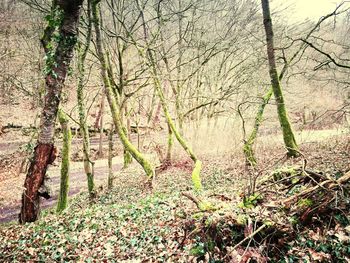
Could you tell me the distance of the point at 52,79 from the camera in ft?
19.4

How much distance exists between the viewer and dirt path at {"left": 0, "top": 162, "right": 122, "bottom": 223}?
11.6 metres

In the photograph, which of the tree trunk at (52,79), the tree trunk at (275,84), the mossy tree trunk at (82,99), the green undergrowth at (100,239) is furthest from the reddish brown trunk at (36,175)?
the tree trunk at (275,84)

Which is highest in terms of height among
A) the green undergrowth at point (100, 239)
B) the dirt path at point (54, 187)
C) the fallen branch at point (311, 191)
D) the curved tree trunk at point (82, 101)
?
the curved tree trunk at point (82, 101)

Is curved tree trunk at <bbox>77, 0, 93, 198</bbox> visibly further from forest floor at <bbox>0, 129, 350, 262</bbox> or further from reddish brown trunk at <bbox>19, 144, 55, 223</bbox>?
forest floor at <bbox>0, 129, 350, 262</bbox>

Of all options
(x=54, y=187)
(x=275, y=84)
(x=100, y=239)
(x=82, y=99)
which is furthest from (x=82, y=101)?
(x=54, y=187)

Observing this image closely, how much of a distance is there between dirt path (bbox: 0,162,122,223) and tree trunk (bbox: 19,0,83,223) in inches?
233

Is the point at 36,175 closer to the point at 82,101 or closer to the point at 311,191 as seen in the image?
the point at 82,101

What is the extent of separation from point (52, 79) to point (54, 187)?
10.6 m

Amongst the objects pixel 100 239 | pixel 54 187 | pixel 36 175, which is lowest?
pixel 54 187

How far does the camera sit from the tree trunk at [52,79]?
5754mm

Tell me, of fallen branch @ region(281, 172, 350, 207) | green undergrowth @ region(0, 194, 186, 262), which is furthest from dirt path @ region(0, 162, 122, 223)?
fallen branch @ region(281, 172, 350, 207)

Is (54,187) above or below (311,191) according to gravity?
below

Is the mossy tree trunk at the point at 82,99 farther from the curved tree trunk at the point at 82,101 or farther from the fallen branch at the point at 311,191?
the fallen branch at the point at 311,191

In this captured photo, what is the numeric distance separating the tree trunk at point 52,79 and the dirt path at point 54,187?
233 inches
